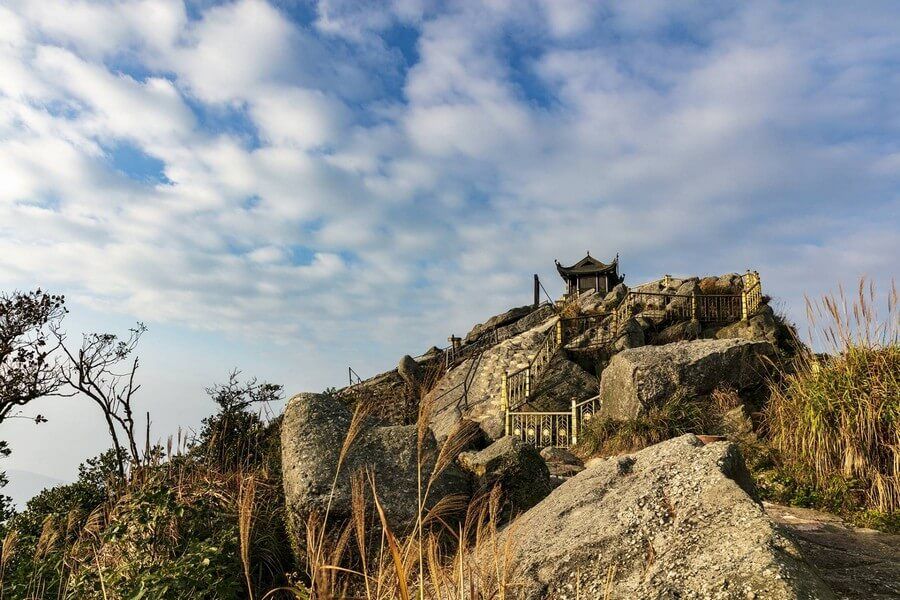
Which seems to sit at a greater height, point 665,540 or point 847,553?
point 665,540

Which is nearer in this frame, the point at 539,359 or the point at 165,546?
the point at 165,546

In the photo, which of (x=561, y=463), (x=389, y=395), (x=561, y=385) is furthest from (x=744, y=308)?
(x=561, y=463)

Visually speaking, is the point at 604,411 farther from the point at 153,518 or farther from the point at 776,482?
the point at 153,518

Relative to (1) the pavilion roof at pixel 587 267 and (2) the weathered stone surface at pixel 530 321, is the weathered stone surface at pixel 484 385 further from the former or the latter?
(1) the pavilion roof at pixel 587 267

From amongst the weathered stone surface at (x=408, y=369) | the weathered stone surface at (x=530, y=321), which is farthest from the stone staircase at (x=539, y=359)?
the weathered stone surface at (x=530, y=321)

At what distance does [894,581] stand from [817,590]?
1.64m

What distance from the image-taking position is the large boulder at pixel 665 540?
321 centimetres

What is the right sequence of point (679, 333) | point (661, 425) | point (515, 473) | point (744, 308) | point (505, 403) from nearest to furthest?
point (515, 473), point (661, 425), point (505, 403), point (744, 308), point (679, 333)

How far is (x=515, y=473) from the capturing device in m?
7.17

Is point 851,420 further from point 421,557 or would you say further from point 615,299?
point 615,299

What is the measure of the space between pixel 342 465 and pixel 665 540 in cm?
376

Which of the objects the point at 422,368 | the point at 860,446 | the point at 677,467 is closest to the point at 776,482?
the point at 860,446

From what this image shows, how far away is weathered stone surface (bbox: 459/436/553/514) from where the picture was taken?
7.09 meters

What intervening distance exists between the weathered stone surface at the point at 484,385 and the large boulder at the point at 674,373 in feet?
21.8
